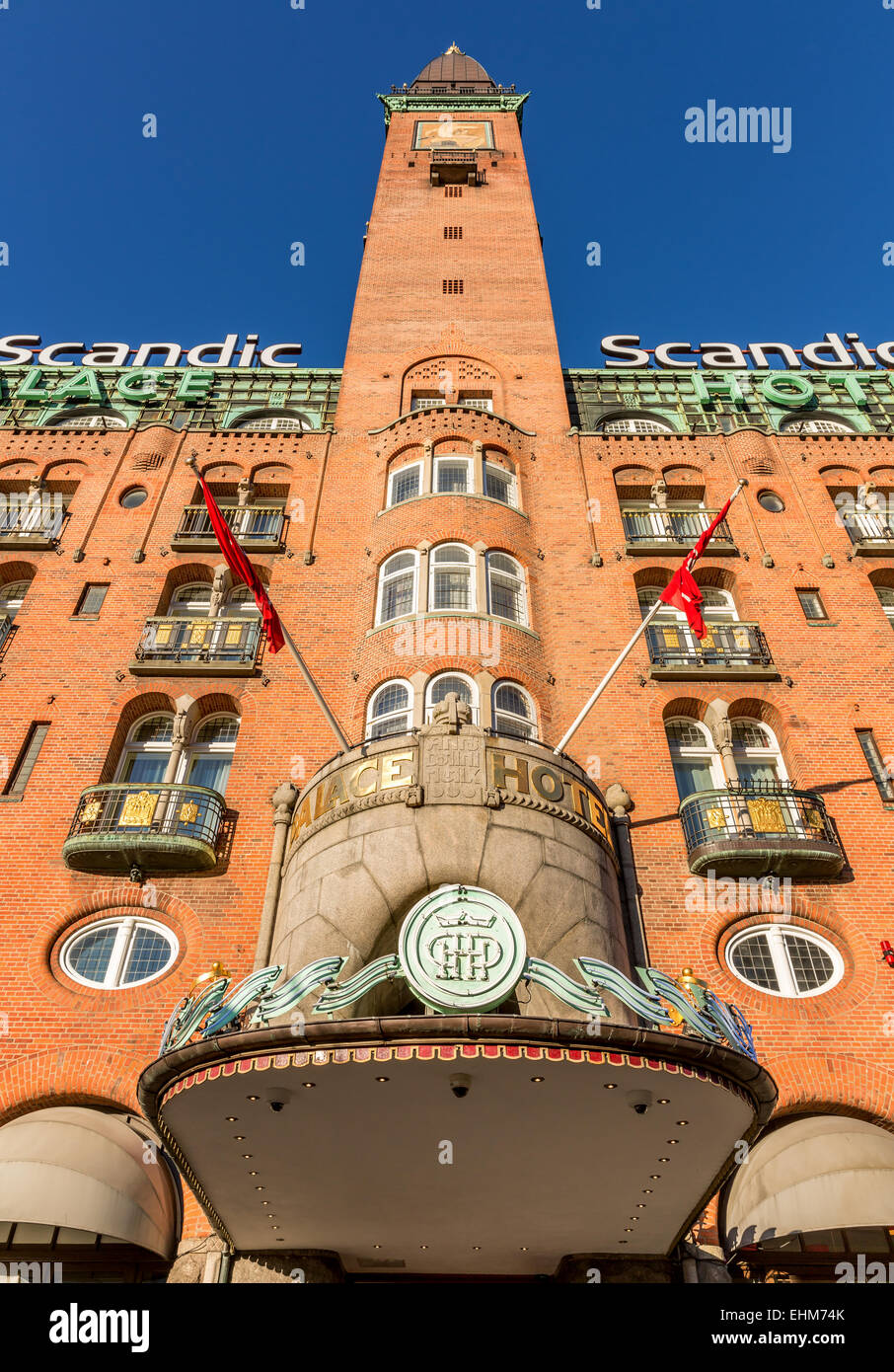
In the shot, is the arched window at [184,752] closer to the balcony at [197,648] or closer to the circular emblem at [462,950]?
the balcony at [197,648]

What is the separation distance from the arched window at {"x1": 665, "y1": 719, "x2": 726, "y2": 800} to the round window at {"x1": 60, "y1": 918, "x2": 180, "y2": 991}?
12.1 metres

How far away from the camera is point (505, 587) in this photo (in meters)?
27.3

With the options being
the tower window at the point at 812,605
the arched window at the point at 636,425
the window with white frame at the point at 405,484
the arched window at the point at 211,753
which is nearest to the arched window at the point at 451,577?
the window with white frame at the point at 405,484

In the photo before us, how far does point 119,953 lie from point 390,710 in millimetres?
8005

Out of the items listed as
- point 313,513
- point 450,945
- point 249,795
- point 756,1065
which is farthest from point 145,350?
point 756,1065

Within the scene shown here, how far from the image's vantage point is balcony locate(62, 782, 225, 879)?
20.7m

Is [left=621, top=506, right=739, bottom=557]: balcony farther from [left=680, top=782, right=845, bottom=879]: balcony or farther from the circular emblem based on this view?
the circular emblem

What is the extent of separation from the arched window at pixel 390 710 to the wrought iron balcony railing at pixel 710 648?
21.6 ft

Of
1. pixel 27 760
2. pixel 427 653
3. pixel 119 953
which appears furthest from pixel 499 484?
pixel 119 953

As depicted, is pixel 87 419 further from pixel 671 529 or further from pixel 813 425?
pixel 813 425

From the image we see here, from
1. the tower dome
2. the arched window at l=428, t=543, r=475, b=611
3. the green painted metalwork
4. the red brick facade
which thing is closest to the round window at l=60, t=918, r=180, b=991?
the red brick facade

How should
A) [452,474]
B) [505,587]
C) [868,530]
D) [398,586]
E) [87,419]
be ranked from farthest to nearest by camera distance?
[87,419], [868,530], [452,474], [505,587], [398,586]

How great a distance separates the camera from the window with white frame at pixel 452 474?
2977 centimetres

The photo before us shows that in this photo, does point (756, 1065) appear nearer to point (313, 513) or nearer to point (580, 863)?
point (580, 863)
